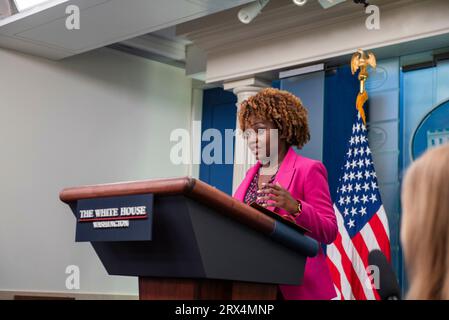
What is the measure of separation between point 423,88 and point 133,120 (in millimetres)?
2859

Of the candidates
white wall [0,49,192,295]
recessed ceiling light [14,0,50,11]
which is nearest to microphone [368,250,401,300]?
recessed ceiling light [14,0,50,11]

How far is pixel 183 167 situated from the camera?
6.94 meters

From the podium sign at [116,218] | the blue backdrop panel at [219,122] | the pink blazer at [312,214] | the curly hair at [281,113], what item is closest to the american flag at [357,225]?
the blue backdrop panel at [219,122]

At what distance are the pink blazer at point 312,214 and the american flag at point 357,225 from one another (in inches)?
96.1

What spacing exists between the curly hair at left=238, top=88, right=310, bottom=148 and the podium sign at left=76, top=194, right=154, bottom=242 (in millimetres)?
747

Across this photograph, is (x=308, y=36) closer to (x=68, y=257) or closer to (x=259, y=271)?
(x=68, y=257)

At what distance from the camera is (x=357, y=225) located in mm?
4645

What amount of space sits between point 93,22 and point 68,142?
142cm

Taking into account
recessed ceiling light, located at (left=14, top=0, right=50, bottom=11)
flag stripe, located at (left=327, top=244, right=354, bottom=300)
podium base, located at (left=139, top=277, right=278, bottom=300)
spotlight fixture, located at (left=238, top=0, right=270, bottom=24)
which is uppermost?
recessed ceiling light, located at (left=14, top=0, right=50, bottom=11)

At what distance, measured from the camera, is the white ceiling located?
190 inches

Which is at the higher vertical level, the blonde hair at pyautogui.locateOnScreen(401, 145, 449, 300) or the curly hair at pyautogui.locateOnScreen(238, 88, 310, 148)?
the curly hair at pyautogui.locateOnScreen(238, 88, 310, 148)

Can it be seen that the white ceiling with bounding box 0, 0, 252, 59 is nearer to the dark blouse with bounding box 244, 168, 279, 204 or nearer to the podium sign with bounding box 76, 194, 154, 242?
the dark blouse with bounding box 244, 168, 279, 204

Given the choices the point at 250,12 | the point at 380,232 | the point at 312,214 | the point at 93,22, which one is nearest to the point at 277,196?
the point at 312,214
